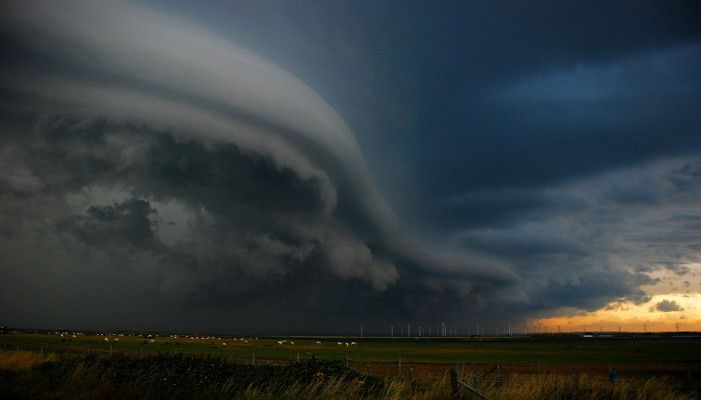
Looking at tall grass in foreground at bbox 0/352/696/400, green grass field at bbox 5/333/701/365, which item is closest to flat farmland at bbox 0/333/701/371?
green grass field at bbox 5/333/701/365

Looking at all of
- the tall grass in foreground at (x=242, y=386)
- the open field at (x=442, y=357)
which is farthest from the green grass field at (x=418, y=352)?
the tall grass in foreground at (x=242, y=386)

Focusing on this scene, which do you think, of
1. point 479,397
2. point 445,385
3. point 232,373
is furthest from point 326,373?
point 479,397

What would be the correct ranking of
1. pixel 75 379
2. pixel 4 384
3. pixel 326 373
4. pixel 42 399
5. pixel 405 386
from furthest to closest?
pixel 326 373 < pixel 405 386 < pixel 75 379 < pixel 4 384 < pixel 42 399

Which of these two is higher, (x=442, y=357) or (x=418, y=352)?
(x=442, y=357)

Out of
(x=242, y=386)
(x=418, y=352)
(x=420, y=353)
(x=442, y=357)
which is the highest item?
(x=242, y=386)

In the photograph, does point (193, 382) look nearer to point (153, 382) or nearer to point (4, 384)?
point (153, 382)

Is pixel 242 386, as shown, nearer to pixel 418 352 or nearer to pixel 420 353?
pixel 420 353

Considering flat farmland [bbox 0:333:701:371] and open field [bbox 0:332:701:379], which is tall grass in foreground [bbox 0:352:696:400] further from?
flat farmland [bbox 0:333:701:371]

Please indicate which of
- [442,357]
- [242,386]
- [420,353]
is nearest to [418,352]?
[420,353]

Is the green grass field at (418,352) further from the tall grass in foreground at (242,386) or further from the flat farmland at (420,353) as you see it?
the tall grass in foreground at (242,386)
